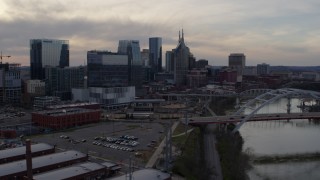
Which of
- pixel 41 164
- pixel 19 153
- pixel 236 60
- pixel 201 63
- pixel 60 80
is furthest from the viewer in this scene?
pixel 201 63

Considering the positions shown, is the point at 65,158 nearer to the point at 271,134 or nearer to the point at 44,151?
the point at 44,151

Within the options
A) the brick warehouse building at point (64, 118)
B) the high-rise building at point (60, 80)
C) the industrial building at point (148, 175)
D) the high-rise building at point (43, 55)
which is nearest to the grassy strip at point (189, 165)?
the industrial building at point (148, 175)

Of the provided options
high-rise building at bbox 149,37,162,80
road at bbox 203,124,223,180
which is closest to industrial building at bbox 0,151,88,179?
road at bbox 203,124,223,180

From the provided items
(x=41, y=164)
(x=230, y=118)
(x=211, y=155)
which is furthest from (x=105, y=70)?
(x=41, y=164)

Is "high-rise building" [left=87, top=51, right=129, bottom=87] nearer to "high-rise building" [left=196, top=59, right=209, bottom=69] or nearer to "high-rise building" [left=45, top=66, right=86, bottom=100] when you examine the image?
"high-rise building" [left=45, top=66, right=86, bottom=100]

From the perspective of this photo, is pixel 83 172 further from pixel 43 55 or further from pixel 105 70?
pixel 43 55

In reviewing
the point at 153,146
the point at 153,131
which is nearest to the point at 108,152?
the point at 153,146
